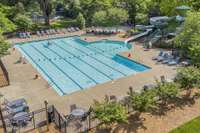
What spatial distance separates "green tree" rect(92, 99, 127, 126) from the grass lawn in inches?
114

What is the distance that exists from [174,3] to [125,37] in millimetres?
9009

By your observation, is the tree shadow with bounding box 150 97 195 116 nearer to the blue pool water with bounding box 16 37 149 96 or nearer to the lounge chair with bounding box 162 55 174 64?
the blue pool water with bounding box 16 37 149 96

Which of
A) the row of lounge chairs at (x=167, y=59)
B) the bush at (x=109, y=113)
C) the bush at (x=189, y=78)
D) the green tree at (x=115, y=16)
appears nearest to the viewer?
the bush at (x=109, y=113)

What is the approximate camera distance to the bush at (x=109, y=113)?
11.6 m

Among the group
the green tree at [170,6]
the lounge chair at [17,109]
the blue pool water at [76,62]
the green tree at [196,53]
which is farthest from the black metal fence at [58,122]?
the green tree at [170,6]

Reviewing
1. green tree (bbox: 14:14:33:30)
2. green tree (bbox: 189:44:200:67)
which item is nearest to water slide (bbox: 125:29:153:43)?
green tree (bbox: 189:44:200:67)

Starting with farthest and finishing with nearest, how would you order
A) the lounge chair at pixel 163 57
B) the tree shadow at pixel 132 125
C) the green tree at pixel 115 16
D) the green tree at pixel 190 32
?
the green tree at pixel 115 16, the lounge chair at pixel 163 57, the green tree at pixel 190 32, the tree shadow at pixel 132 125

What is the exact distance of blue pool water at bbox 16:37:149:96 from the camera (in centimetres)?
2097

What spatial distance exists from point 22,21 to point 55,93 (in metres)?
20.4

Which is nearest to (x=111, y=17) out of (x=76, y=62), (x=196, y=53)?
(x=76, y=62)

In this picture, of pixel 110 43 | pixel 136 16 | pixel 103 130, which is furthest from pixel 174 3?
pixel 103 130

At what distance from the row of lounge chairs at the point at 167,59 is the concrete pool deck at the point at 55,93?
665 millimetres

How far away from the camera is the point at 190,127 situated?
500 inches

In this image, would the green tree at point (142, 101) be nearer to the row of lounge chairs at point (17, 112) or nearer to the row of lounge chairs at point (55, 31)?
the row of lounge chairs at point (17, 112)
